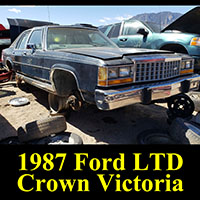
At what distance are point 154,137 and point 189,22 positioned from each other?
4.46 m

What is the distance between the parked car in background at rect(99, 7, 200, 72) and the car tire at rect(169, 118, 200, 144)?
2.44 m

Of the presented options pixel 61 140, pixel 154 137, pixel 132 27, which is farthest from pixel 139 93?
pixel 132 27

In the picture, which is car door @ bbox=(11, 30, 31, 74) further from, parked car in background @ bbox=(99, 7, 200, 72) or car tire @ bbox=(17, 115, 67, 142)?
parked car in background @ bbox=(99, 7, 200, 72)

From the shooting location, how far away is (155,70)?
108 inches

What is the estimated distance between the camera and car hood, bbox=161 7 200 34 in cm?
535

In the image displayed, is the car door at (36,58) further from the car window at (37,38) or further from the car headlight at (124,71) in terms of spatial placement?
the car headlight at (124,71)

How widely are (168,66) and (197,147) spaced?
1.24 metres

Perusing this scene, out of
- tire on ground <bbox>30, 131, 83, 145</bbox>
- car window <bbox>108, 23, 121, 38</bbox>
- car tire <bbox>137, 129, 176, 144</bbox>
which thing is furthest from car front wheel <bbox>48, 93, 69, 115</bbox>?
car window <bbox>108, 23, 121, 38</bbox>

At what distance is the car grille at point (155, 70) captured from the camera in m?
2.59

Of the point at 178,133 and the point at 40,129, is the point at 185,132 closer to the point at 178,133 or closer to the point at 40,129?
the point at 178,133

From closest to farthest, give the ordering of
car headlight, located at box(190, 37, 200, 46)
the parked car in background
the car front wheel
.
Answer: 1. the car front wheel
2. car headlight, located at box(190, 37, 200, 46)
3. the parked car in background

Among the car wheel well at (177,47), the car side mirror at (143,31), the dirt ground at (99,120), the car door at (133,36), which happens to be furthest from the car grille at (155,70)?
the car door at (133,36)

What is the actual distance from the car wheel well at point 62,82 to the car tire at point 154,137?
1391 millimetres

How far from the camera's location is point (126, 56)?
2629 mm
